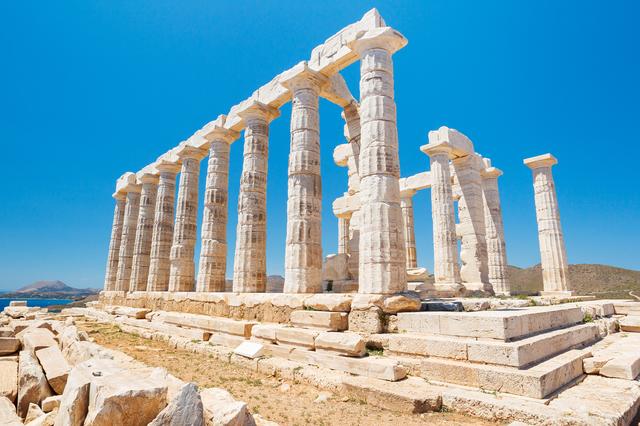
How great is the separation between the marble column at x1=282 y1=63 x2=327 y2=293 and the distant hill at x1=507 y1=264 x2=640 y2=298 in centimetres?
3273

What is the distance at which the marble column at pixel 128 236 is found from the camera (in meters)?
A: 24.4

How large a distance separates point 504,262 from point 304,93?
14488 mm

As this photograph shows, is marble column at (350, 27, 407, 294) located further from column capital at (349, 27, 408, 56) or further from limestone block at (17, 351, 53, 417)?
limestone block at (17, 351, 53, 417)

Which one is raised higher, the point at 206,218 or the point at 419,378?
the point at 206,218

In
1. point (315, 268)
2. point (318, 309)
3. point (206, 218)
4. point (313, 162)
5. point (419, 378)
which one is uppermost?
point (313, 162)

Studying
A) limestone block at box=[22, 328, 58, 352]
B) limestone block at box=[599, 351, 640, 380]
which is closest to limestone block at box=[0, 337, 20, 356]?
limestone block at box=[22, 328, 58, 352]

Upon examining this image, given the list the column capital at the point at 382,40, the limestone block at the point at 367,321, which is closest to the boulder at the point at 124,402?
the limestone block at the point at 367,321

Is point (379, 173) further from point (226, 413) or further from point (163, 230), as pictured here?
point (163, 230)

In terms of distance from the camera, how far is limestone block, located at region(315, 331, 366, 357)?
25.2 feet

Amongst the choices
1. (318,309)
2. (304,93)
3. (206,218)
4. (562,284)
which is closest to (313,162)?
(304,93)

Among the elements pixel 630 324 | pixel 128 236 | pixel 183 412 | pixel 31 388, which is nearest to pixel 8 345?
pixel 31 388

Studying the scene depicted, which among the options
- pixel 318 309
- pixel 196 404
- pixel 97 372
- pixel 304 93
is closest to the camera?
pixel 196 404

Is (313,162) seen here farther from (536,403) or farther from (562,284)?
(562,284)

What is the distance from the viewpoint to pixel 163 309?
17.6m
